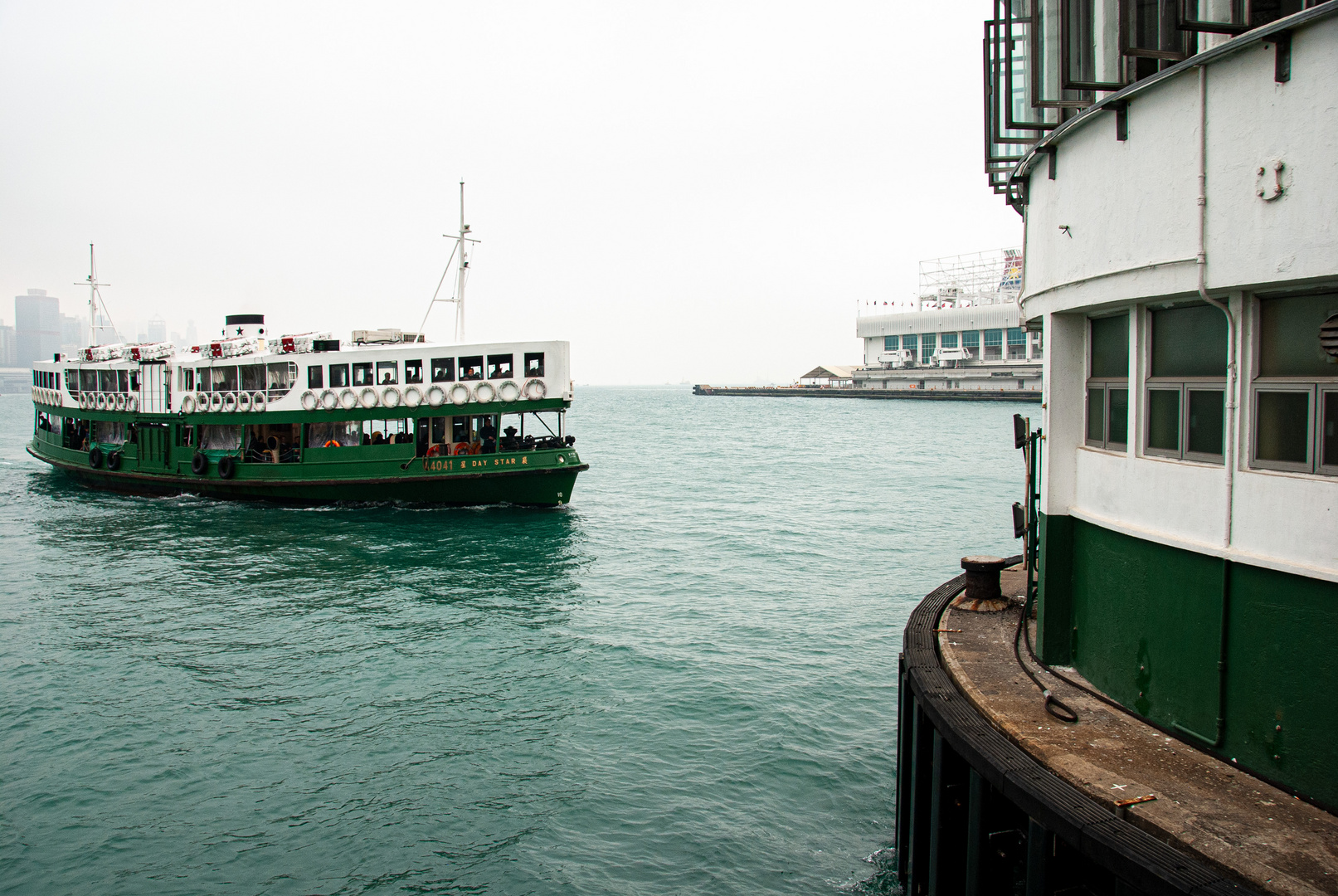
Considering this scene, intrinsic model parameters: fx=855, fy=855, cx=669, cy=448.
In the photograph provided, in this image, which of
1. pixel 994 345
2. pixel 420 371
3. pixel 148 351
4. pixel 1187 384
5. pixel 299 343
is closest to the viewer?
pixel 1187 384

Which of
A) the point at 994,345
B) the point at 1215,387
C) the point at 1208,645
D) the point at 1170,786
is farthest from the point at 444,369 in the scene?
the point at 994,345

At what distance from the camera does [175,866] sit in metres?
9.73

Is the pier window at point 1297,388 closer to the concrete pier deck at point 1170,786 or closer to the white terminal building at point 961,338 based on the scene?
the concrete pier deck at point 1170,786

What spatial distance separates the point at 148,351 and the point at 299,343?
35.6 feet

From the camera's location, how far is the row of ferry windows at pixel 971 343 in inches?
4776

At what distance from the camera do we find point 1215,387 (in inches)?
258

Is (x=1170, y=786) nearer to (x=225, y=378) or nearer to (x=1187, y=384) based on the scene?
(x=1187, y=384)

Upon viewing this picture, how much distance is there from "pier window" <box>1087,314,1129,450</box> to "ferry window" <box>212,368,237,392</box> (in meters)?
34.4

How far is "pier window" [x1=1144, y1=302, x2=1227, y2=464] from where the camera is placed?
6.55 m

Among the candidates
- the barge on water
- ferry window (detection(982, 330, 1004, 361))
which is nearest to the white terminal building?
ferry window (detection(982, 330, 1004, 361))

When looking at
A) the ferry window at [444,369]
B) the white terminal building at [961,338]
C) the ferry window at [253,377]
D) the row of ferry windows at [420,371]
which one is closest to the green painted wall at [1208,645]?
the row of ferry windows at [420,371]

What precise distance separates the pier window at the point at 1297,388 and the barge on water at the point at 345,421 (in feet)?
83.8

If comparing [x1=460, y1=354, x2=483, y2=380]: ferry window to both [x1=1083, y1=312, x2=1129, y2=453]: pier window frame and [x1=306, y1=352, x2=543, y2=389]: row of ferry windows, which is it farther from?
[x1=1083, y1=312, x2=1129, y2=453]: pier window frame

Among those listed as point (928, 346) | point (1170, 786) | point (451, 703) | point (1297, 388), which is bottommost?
point (451, 703)
